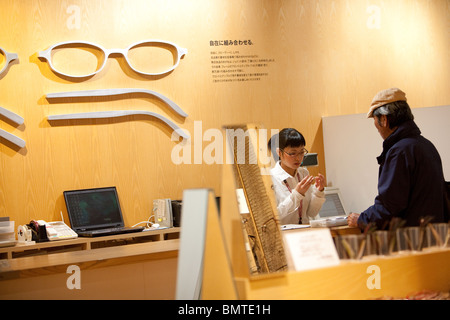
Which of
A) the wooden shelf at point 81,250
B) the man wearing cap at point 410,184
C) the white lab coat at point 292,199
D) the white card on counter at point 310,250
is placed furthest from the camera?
the white lab coat at point 292,199

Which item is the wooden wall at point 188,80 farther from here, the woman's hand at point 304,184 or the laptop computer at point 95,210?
the woman's hand at point 304,184

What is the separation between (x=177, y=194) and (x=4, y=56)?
69.0 inches

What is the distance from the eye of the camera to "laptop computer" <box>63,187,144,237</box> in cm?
402

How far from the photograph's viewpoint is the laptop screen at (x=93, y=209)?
404 centimetres

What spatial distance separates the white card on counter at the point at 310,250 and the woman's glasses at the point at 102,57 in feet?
10.2

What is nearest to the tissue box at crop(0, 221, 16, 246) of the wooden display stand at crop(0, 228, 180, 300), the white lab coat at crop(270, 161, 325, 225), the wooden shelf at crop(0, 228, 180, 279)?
the wooden shelf at crop(0, 228, 180, 279)

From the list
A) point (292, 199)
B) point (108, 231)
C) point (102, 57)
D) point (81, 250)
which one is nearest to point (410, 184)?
point (292, 199)

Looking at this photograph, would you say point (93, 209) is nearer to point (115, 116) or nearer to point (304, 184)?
point (115, 116)

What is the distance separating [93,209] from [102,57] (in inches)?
49.2

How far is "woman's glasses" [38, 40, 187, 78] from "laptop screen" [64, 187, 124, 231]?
956 millimetres

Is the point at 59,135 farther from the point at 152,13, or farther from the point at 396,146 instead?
the point at 396,146

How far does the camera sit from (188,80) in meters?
4.56

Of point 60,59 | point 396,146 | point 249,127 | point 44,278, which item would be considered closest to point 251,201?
point 249,127

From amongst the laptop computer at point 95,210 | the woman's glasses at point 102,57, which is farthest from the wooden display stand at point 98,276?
the woman's glasses at point 102,57
